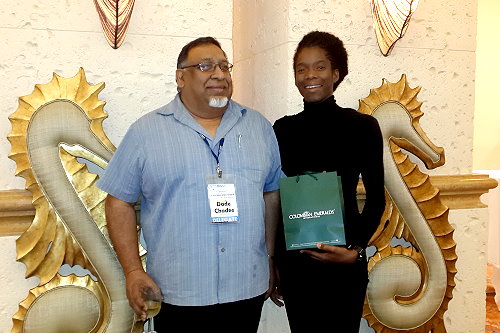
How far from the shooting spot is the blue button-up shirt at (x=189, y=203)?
1434 millimetres

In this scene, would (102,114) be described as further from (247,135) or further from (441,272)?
(441,272)

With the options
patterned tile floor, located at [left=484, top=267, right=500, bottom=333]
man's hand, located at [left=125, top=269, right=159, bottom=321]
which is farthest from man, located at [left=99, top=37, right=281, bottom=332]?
patterned tile floor, located at [left=484, top=267, right=500, bottom=333]

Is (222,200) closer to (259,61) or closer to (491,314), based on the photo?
(259,61)

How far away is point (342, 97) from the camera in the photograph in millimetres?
2230

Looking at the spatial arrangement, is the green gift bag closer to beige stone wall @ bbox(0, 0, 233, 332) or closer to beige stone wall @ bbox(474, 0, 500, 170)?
beige stone wall @ bbox(0, 0, 233, 332)

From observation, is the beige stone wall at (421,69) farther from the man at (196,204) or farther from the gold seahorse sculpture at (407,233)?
the man at (196,204)

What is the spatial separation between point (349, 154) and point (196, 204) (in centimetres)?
47

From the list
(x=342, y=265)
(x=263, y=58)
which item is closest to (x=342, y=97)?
(x=263, y=58)

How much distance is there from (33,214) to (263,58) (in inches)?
46.7

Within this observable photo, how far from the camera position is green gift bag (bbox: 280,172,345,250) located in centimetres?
145

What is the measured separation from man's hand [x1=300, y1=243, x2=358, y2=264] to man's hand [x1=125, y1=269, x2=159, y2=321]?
1.54 ft

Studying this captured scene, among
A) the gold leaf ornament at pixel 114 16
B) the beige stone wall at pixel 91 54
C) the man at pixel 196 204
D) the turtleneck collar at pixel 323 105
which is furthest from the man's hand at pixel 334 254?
the gold leaf ornament at pixel 114 16

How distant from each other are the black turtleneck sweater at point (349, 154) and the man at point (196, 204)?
155 mm

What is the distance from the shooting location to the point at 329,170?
1.51 meters
